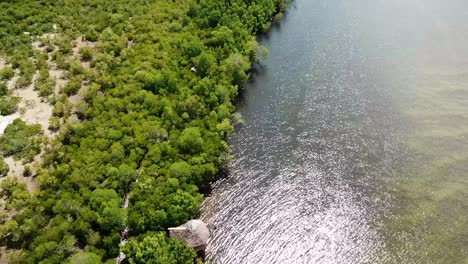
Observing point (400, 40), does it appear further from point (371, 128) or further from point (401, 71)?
point (371, 128)

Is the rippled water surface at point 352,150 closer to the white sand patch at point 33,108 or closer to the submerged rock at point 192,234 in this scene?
the submerged rock at point 192,234

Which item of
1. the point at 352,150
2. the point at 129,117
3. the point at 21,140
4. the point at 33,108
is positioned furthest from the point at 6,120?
the point at 352,150

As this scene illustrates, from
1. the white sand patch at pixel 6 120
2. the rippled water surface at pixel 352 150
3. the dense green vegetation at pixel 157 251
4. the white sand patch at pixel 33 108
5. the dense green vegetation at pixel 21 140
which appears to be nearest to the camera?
the dense green vegetation at pixel 157 251

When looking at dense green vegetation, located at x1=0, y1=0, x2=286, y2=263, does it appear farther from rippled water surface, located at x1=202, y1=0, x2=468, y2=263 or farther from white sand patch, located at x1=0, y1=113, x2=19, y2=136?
rippled water surface, located at x1=202, y1=0, x2=468, y2=263

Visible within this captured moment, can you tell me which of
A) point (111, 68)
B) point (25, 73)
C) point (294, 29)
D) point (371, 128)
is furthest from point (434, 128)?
point (25, 73)

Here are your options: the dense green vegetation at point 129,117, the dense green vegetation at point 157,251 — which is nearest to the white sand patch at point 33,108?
the dense green vegetation at point 129,117

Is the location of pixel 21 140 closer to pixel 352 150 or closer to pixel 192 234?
pixel 192 234
